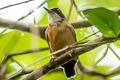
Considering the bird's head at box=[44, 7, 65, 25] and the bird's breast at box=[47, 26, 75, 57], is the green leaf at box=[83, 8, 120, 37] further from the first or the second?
the bird's head at box=[44, 7, 65, 25]

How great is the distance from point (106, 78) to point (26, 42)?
1.87 ft

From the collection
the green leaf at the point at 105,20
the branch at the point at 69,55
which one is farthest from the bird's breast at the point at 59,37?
the green leaf at the point at 105,20

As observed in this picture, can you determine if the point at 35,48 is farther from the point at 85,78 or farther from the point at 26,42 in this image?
the point at 26,42

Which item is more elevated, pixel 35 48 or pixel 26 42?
pixel 35 48

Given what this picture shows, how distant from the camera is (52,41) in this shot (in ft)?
7.70

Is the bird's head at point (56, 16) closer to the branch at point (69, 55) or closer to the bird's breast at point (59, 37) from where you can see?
the bird's breast at point (59, 37)

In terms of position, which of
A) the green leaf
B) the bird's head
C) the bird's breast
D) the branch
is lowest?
the bird's breast

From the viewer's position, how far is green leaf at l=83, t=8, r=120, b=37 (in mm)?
929

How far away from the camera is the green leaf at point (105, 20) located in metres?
0.93

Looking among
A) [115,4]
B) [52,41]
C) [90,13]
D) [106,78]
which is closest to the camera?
[90,13]

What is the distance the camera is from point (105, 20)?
3.13 feet

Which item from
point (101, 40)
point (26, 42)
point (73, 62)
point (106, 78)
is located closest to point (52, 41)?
point (73, 62)

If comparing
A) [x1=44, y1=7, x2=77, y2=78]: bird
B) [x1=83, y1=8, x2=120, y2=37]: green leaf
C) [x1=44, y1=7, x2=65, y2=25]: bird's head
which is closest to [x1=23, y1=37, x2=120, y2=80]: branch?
[x1=83, y1=8, x2=120, y2=37]: green leaf

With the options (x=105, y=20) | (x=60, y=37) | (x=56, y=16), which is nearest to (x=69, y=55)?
(x=105, y=20)
